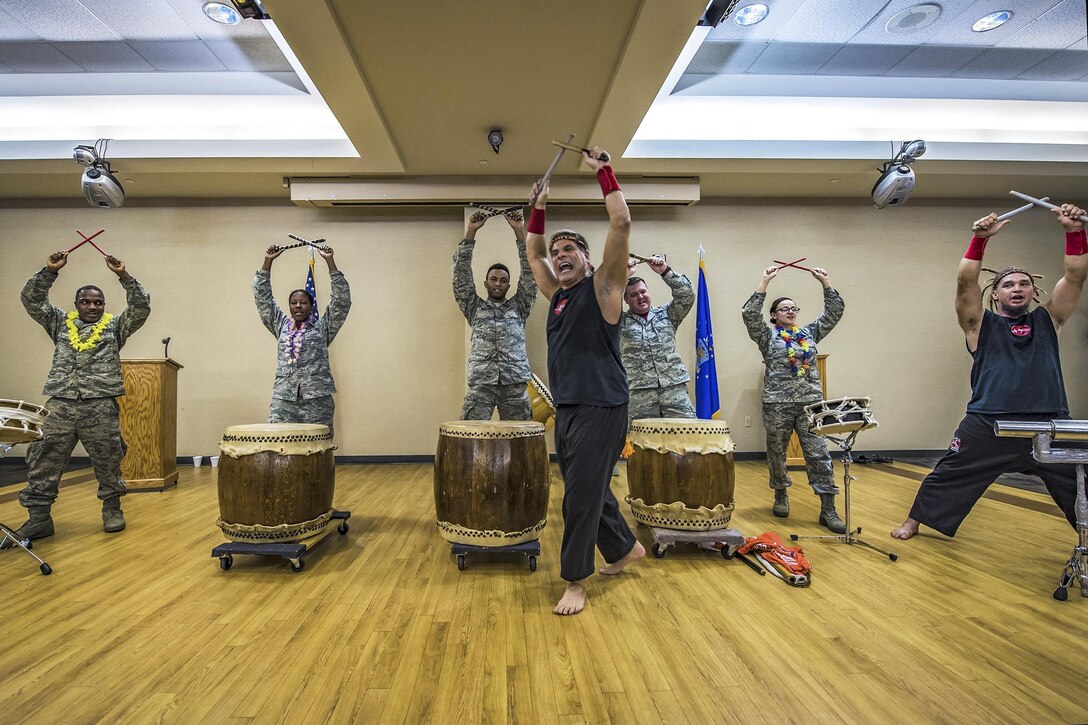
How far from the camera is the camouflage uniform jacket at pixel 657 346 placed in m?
3.59

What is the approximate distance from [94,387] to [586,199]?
4.55 metres

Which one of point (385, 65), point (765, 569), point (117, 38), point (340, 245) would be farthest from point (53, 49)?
point (765, 569)

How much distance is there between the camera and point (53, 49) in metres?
4.50

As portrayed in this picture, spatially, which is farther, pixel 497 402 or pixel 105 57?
pixel 105 57

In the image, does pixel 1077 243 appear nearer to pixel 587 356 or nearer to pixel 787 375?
pixel 787 375

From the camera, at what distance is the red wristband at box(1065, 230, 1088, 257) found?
2.62 metres

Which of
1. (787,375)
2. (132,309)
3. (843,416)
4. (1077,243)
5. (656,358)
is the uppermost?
(1077,243)

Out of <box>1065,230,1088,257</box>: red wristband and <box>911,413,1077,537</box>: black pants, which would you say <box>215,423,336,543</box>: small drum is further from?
<box>1065,230,1088,257</box>: red wristband

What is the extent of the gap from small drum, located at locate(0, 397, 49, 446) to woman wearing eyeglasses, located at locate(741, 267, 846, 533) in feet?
13.7

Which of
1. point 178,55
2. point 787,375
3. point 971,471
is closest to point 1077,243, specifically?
point 971,471

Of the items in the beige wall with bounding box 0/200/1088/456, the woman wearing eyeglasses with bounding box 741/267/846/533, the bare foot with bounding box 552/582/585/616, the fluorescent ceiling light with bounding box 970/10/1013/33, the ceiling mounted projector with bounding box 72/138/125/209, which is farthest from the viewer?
the beige wall with bounding box 0/200/1088/456

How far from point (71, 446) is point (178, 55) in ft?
11.0

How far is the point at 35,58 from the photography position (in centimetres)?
463

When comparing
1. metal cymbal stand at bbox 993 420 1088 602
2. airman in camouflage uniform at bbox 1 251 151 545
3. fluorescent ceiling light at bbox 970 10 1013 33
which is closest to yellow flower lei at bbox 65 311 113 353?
airman in camouflage uniform at bbox 1 251 151 545
